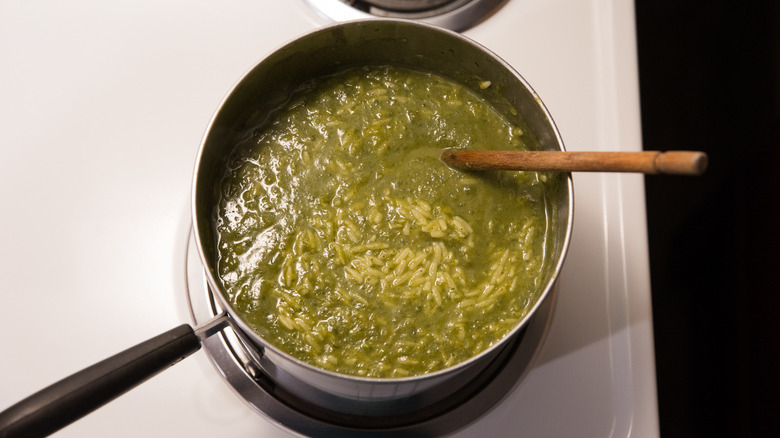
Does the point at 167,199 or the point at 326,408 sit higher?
the point at 167,199

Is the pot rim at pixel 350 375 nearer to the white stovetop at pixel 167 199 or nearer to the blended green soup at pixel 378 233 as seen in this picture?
the blended green soup at pixel 378 233

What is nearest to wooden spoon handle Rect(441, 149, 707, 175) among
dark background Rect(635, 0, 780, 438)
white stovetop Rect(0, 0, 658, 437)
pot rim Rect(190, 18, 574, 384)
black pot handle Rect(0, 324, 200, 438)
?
pot rim Rect(190, 18, 574, 384)

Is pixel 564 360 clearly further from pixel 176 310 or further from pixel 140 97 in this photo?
pixel 140 97

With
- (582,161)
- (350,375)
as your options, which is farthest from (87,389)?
(582,161)

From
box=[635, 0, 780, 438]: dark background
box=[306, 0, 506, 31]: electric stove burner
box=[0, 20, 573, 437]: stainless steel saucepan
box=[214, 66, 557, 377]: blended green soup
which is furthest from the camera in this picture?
box=[635, 0, 780, 438]: dark background

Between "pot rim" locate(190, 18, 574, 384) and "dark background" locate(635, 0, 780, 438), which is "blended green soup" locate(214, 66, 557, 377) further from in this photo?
"dark background" locate(635, 0, 780, 438)

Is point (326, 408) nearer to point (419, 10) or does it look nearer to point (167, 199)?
point (167, 199)

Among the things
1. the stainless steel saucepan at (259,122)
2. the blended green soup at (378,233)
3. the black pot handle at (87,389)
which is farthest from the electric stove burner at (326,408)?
the black pot handle at (87,389)
